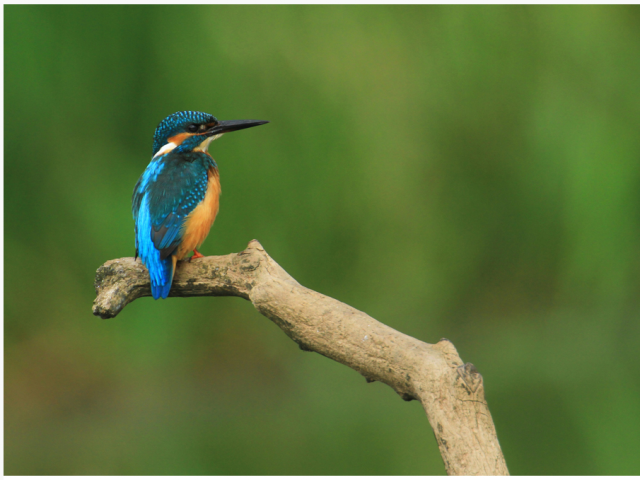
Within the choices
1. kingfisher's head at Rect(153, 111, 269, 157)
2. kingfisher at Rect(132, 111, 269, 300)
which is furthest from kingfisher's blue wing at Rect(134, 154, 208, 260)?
kingfisher's head at Rect(153, 111, 269, 157)

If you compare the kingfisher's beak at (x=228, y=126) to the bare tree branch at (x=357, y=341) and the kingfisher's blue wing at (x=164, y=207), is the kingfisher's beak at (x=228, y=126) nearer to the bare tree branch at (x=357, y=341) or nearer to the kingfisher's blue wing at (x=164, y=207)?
the kingfisher's blue wing at (x=164, y=207)

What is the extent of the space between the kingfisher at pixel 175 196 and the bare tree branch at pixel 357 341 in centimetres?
9

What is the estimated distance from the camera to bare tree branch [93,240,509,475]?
1141 mm

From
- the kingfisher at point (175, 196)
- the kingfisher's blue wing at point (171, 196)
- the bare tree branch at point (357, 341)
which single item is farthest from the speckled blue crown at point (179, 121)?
the bare tree branch at point (357, 341)

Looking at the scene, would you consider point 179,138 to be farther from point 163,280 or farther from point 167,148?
point 163,280

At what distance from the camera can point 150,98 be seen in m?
3.47

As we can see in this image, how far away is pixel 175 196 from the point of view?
5.83ft

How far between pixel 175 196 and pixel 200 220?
10 centimetres

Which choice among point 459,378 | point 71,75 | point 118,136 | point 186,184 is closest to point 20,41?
point 71,75

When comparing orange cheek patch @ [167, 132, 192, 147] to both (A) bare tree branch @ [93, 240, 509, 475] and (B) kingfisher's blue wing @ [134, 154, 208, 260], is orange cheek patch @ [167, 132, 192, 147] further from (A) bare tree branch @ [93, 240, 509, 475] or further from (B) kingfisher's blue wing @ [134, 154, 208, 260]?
(A) bare tree branch @ [93, 240, 509, 475]

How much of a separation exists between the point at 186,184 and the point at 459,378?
1.01 meters

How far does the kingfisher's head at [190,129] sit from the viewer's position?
1.96m

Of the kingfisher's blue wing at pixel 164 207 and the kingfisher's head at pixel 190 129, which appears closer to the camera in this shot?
the kingfisher's blue wing at pixel 164 207

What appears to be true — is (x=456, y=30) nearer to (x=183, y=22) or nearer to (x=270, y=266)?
(x=183, y=22)
